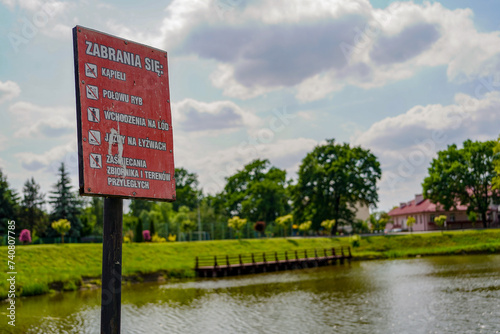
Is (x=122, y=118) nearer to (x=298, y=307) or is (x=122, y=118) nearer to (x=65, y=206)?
(x=298, y=307)

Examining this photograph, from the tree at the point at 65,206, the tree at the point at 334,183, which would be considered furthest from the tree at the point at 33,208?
the tree at the point at 334,183

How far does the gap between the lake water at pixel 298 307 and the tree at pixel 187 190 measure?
76.8 m

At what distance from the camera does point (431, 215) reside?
267ft

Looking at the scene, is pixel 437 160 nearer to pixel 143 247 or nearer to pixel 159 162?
pixel 143 247

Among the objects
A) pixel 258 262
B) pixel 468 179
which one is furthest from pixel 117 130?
pixel 468 179

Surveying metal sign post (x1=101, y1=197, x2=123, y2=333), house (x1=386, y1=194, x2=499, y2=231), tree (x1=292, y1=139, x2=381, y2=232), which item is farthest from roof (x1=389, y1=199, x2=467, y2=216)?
metal sign post (x1=101, y1=197, x2=123, y2=333)

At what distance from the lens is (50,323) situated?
61.1ft

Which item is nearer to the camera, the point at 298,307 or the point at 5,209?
A: the point at 298,307

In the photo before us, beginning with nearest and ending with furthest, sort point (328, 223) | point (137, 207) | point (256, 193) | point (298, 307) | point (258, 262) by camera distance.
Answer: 1. point (298, 307)
2. point (258, 262)
3. point (328, 223)
4. point (256, 193)
5. point (137, 207)

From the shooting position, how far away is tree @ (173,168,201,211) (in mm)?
108188

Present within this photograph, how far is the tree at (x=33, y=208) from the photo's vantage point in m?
51.1

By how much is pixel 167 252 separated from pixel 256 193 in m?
35.8

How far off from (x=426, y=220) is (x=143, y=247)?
54.3 metres

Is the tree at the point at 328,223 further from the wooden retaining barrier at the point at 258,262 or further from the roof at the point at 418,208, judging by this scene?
the roof at the point at 418,208
